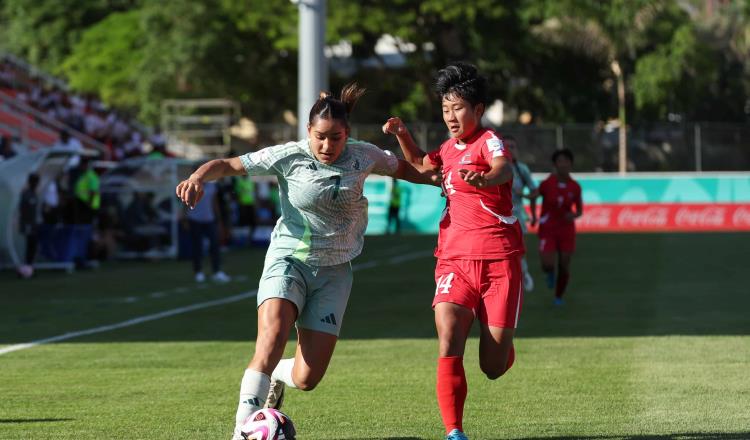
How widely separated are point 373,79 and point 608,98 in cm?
959

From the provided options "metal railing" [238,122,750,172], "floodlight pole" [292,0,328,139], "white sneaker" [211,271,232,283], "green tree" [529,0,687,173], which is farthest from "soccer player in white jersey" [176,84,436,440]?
"green tree" [529,0,687,173]

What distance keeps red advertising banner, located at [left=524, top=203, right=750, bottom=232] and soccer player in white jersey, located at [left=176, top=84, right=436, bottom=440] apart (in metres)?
31.2

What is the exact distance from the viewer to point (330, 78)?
181 ft

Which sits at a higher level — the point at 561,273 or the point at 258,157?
the point at 258,157

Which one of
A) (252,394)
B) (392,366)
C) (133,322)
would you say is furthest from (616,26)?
(252,394)

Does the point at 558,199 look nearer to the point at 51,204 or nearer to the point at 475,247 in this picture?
the point at 475,247

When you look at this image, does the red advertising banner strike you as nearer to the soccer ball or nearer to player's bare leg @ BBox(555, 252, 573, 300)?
player's bare leg @ BBox(555, 252, 573, 300)

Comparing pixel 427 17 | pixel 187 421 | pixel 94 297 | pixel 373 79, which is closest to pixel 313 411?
pixel 187 421

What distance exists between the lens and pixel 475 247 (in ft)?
25.2

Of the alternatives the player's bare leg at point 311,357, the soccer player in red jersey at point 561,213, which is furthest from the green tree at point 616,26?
the player's bare leg at point 311,357

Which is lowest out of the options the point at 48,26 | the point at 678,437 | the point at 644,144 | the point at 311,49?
the point at 678,437

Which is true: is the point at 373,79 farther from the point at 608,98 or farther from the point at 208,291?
the point at 208,291

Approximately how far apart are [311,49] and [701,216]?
60.8ft

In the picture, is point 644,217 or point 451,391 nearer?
point 451,391
